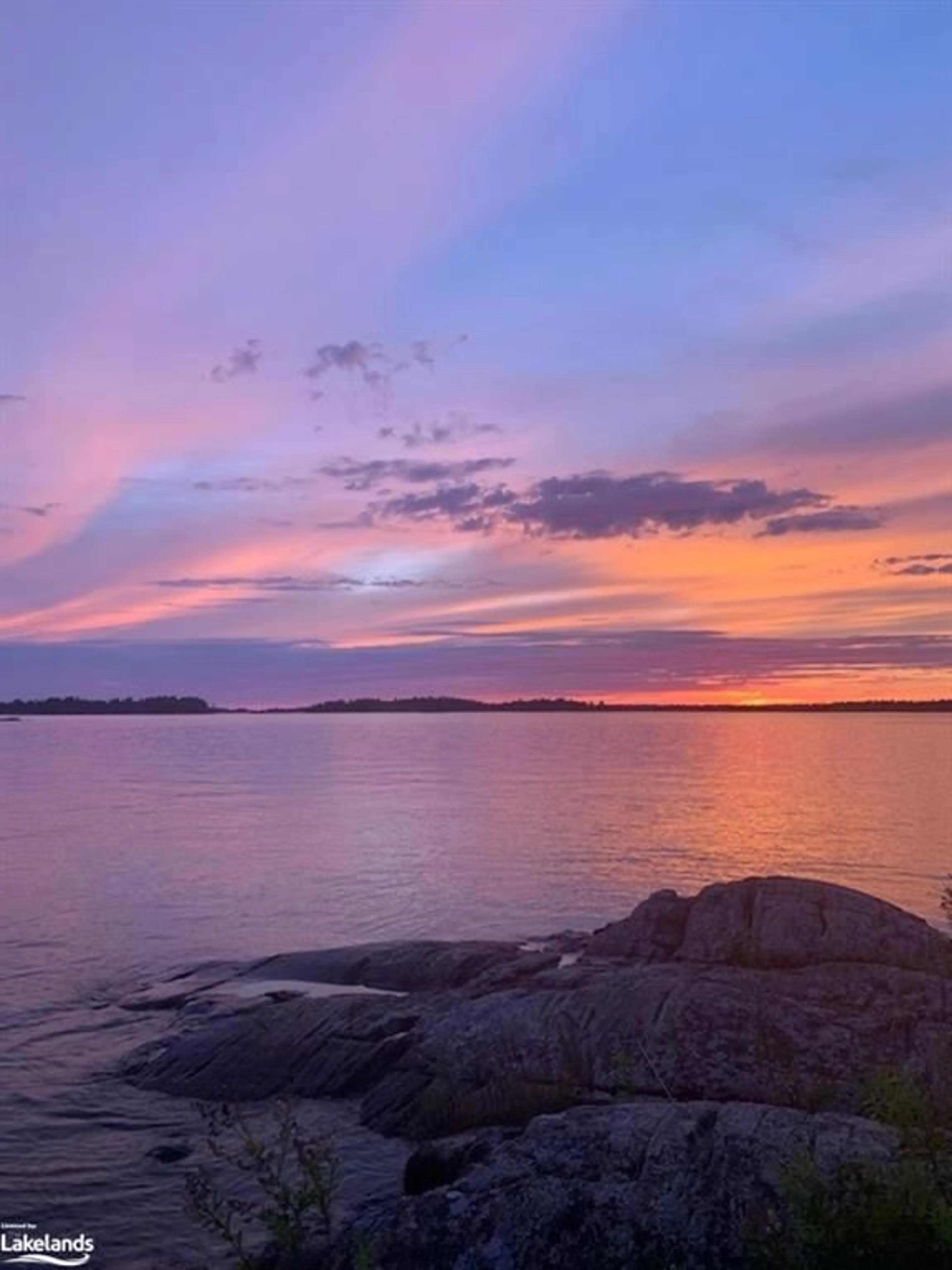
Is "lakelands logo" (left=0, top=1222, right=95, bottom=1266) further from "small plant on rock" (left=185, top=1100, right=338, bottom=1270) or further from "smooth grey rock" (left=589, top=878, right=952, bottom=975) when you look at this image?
"smooth grey rock" (left=589, top=878, right=952, bottom=975)

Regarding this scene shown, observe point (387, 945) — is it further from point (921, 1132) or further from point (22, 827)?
point (22, 827)

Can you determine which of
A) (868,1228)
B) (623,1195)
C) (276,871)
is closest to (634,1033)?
(623,1195)

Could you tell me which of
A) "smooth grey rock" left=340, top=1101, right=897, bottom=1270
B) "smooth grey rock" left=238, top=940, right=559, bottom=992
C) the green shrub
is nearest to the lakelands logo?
"smooth grey rock" left=340, top=1101, right=897, bottom=1270

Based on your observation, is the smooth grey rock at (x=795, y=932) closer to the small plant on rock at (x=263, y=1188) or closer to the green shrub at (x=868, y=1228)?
the small plant on rock at (x=263, y=1188)

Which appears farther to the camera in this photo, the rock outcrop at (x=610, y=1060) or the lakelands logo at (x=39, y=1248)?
the lakelands logo at (x=39, y=1248)

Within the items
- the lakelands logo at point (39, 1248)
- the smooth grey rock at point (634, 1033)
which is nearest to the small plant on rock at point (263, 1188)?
the lakelands logo at point (39, 1248)

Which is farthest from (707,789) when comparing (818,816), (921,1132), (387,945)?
(921,1132)

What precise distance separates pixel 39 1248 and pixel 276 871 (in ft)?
102

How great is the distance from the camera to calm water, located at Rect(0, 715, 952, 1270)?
56.0 ft

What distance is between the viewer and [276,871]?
44.1 meters

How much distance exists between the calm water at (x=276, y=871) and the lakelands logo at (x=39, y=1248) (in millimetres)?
238

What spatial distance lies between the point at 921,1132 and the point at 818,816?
5661 centimetres

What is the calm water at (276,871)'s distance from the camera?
17078 mm

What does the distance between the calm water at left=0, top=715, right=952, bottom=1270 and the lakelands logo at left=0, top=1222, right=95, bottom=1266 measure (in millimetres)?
238
